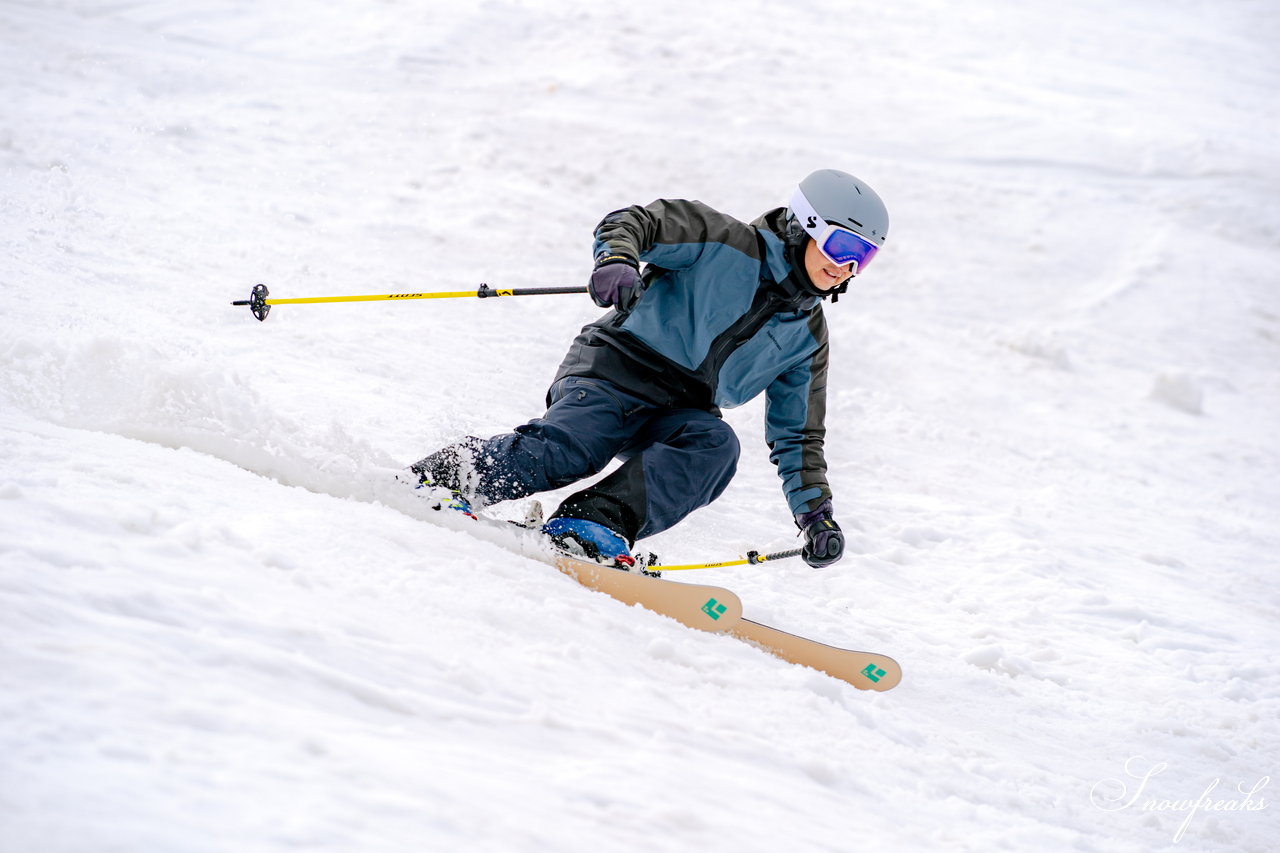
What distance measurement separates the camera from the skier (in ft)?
10.7

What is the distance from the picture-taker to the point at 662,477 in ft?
10.9

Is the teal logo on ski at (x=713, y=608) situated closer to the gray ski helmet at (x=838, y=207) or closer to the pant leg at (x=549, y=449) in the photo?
the pant leg at (x=549, y=449)

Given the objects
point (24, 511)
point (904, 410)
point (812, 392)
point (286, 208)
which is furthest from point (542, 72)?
point (24, 511)

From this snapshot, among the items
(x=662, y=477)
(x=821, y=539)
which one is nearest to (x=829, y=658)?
(x=821, y=539)

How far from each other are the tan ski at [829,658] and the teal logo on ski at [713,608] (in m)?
0.14

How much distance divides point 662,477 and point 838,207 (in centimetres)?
120

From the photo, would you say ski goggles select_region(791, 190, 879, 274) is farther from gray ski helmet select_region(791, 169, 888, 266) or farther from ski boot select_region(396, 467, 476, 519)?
ski boot select_region(396, 467, 476, 519)

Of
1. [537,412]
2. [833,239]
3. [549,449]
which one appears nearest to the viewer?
[549,449]

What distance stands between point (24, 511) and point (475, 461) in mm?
1291

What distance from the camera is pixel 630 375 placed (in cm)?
357

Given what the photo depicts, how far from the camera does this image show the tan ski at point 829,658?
10.5 feet

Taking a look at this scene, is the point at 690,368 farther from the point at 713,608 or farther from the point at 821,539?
the point at 713,608

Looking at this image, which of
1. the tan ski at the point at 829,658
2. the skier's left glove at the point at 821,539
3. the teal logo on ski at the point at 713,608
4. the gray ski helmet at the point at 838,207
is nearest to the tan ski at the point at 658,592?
the teal logo on ski at the point at 713,608

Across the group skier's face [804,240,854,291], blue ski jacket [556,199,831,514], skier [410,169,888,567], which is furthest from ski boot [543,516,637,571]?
skier's face [804,240,854,291]
